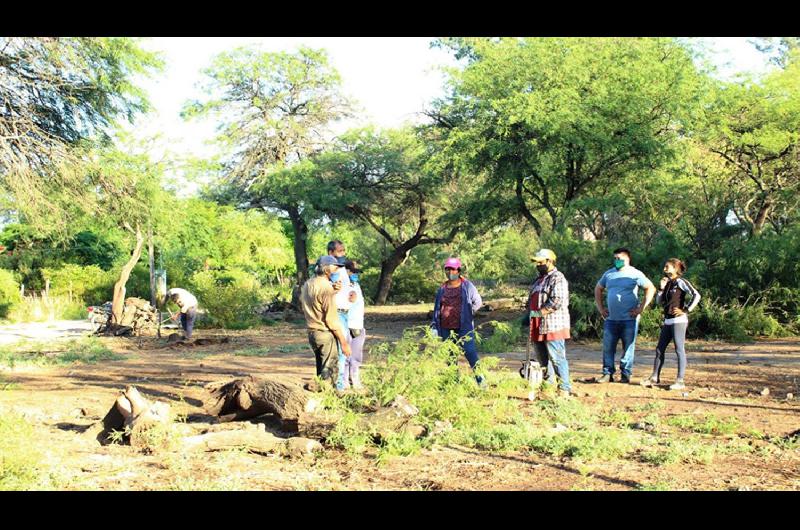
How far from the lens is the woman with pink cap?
9266 millimetres

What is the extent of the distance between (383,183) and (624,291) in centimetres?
2007

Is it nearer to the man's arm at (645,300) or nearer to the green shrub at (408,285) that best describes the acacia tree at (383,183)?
the green shrub at (408,285)

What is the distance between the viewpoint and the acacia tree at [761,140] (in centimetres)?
2194

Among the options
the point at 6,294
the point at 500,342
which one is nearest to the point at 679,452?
the point at 500,342

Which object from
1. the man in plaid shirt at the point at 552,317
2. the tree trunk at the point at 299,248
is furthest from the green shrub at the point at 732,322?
the tree trunk at the point at 299,248

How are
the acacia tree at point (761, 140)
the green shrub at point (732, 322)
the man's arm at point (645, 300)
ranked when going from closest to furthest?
the man's arm at point (645, 300) < the green shrub at point (732, 322) < the acacia tree at point (761, 140)

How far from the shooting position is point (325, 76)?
102 feet

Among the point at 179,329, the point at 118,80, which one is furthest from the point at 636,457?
the point at 179,329

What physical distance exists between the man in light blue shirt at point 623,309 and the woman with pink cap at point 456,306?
201 cm

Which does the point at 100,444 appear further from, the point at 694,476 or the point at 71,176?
the point at 71,176

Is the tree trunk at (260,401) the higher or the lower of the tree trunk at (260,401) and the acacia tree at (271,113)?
the lower

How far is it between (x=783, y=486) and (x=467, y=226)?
20.3 m

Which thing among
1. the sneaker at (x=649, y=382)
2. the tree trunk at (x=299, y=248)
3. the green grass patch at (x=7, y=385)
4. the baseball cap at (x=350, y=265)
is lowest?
the green grass patch at (x=7, y=385)

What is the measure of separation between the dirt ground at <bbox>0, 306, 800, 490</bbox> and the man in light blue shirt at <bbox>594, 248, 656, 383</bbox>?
32cm
